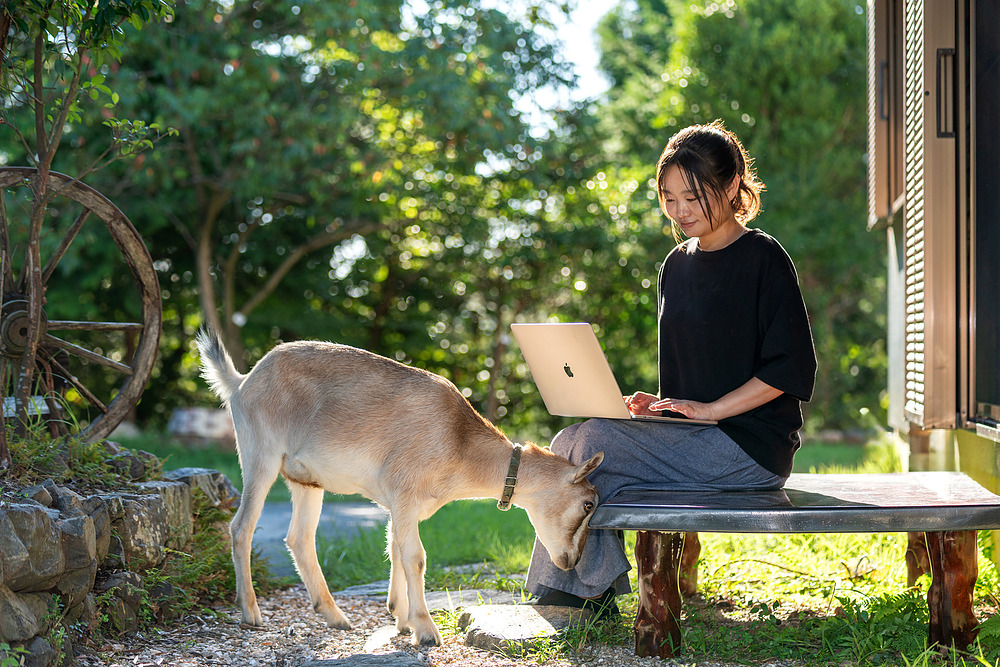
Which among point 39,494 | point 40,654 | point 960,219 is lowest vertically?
point 40,654

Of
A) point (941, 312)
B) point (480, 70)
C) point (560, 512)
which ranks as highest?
point (480, 70)

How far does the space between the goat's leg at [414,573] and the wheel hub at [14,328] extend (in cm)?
212

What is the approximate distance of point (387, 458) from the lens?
3848mm

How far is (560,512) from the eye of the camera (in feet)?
12.0

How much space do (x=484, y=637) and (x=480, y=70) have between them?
8824 mm

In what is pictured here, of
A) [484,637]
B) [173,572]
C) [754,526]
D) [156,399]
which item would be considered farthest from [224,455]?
[754,526]

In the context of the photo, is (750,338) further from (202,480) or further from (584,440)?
(202,480)

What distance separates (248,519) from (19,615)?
107cm

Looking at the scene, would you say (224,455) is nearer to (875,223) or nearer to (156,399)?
(156,399)

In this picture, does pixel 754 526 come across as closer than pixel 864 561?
Yes

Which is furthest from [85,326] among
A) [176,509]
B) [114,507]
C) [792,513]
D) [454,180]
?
[454,180]

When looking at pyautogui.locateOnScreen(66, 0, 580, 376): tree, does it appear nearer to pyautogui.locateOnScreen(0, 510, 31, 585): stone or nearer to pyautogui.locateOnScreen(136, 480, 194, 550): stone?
pyautogui.locateOnScreen(136, 480, 194, 550): stone

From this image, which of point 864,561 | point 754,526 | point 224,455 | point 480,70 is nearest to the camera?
point 754,526

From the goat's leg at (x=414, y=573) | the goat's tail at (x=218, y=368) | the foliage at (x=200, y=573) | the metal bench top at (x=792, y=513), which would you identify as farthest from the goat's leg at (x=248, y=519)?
the metal bench top at (x=792, y=513)
